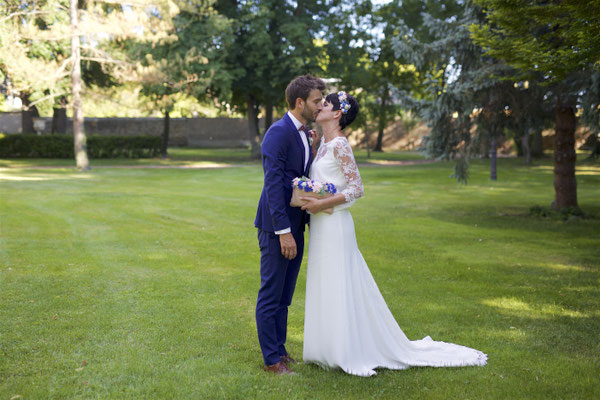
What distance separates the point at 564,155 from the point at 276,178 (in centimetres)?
1117

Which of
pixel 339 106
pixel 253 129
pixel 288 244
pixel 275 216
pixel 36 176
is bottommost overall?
pixel 36 176

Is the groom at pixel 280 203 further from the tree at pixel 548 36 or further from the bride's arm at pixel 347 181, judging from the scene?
the tree at pixel 548 36

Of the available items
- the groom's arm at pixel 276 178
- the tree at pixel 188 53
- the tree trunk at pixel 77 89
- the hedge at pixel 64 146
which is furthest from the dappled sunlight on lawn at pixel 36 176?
the groom's arm at pixel 276 178

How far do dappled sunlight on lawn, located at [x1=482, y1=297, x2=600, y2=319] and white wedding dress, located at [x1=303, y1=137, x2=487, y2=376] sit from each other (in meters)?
2.13

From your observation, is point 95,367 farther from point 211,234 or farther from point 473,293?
point 211,234

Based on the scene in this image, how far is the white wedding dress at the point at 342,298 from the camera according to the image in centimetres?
448

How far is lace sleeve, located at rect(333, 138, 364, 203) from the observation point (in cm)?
446

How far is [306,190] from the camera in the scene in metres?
4.36

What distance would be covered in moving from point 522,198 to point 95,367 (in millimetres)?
15728

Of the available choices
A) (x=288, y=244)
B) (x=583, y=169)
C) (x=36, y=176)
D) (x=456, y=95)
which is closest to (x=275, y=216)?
(x=288, y=244)

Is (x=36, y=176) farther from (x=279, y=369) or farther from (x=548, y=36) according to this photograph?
(x=279, y=369)

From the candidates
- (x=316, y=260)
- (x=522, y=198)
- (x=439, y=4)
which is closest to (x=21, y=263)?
(x=316, y=260)

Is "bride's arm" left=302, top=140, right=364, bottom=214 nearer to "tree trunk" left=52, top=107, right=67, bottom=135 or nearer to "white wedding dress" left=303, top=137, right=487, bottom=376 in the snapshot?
"white wedding dress" left=303, top=137, right=487, bottom=376

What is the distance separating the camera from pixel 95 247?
31.9 feet
